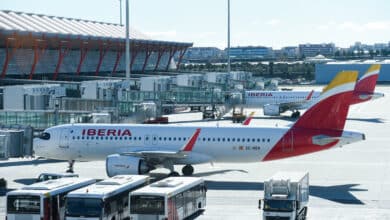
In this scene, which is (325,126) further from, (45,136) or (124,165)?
(45,136)

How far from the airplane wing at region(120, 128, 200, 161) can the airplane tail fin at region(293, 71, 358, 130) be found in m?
7.37

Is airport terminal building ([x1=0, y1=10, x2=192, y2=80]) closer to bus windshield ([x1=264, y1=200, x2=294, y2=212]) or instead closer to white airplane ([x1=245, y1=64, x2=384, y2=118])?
white airplane ([x1=245, y1=64, x2=384, y2=118])

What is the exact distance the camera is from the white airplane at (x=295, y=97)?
89.6 m

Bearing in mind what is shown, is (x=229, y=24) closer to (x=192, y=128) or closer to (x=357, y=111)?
(x=357, y=111)

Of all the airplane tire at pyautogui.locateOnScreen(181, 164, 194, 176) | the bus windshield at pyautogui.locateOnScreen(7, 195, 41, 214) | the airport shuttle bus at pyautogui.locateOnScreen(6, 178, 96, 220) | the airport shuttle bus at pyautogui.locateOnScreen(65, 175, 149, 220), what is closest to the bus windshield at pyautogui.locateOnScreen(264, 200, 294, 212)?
the airport shuttle bus at pyautogui.locateOnScreen(65, 175, 149, 220)

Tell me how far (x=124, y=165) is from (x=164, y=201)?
1365cm

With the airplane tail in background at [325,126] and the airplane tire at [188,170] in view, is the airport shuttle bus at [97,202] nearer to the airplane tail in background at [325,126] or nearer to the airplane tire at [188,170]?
the airplane tire at [188,170]

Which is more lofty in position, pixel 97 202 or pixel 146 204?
pixel 97 202

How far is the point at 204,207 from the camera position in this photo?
121 ft

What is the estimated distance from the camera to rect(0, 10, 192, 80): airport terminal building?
339 ft

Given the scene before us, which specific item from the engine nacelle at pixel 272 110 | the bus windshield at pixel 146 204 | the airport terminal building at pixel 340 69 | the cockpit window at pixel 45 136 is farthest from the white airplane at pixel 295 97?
the airport terminal building at pixel 340 69

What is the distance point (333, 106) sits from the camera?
4409cm

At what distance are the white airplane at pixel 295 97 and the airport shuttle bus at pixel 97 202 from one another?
2401 inches

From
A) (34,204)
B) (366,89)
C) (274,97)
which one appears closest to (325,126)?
(34,204)
